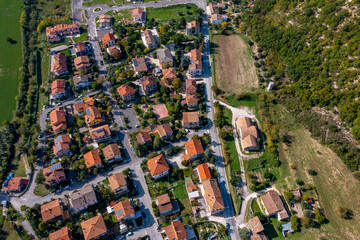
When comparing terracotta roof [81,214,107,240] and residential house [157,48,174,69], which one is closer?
terracotta roof [81,214,107,240]

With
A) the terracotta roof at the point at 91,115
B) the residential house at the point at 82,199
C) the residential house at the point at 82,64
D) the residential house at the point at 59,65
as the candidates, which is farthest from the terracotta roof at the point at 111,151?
the residential house at the point at 59,65

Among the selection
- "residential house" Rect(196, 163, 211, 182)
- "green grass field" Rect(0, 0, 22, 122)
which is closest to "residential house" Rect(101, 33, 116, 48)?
"green grass field" Rect(0, 0, 22, 122)

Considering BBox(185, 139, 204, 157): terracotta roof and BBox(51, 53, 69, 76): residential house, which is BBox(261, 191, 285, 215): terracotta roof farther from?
BBox(51, 53, 69, 76): residential house

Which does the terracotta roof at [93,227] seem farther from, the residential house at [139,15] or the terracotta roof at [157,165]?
the residential house at [139,15]

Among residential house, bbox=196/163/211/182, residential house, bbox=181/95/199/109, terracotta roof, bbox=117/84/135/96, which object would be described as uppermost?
terracotta roof, bbox=117/84/135/96

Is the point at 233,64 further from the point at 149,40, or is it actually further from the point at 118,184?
the point at 118,184

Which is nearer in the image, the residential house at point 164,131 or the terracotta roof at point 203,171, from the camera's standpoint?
the terracotta roof at point 203,171

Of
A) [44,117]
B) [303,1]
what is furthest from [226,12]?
[44,117]

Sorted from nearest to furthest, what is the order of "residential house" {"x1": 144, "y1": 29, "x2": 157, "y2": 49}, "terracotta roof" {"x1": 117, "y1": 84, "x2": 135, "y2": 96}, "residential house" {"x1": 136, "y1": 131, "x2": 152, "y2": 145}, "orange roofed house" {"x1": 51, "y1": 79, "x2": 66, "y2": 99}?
"residential house" {"x1": 136, "y1": 131, "x2": 152, "y2": 145}
"terracotta roof" {"x1": 117, "y1": 84, "x2": 135, "y2": 96}
"orange roofed house" {"x1": 51, "y1": 79, "x2": 66, "y2": 99}
"residential house" {"x1": 144, "y1": 29, "x2": 157, "y2": 49}
